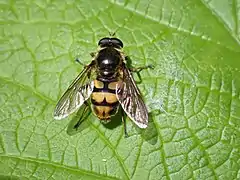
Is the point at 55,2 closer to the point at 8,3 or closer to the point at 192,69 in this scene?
the point at 8,3

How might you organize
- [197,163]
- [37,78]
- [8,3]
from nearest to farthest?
[197,163]
[37,78]
[8,3]

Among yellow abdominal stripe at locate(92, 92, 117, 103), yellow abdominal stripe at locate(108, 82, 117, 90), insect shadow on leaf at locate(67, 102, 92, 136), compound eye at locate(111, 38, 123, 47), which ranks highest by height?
compound eye at locate(111, 38, 123, 47)

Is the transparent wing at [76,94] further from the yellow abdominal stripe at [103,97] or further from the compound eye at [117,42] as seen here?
the compound eye at [117,42]

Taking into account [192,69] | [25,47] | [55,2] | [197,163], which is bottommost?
[197,163]

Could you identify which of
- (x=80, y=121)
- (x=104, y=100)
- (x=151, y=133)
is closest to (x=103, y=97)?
(x=104, y=100)

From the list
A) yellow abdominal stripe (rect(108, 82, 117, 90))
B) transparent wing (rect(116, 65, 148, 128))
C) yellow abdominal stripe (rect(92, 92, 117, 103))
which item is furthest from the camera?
yellow abdominal stripe (rect(108, 82, 117, 90))

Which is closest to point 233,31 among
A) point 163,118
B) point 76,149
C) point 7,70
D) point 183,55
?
point 183,55

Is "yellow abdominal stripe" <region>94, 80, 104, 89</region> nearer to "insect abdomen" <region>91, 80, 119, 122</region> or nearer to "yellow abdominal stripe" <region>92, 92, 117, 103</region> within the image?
"insect abdomen" <region>91, 80, 119, 122</region>

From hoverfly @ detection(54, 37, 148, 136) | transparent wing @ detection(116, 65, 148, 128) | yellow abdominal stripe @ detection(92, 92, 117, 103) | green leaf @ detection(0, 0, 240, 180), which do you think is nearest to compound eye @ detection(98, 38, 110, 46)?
hoverfly @ detection(54, 37, 148, 136)
